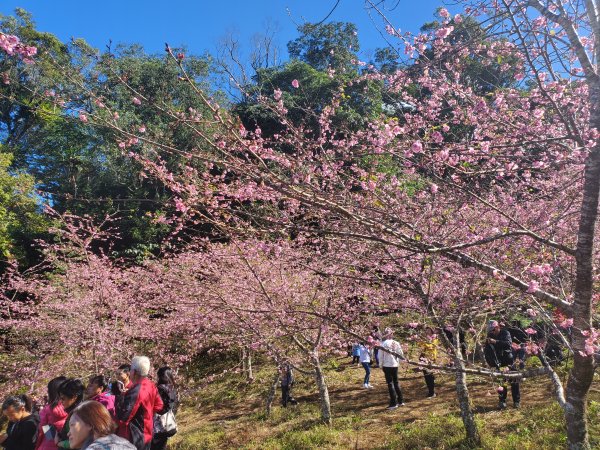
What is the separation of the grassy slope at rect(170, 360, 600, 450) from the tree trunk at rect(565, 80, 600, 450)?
2.42m

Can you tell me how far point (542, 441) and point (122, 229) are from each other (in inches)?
577

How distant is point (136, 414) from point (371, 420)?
4.38m

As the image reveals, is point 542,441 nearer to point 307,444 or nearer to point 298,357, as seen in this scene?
point 307,444

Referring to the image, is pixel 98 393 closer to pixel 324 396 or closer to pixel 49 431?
pixel 49 431

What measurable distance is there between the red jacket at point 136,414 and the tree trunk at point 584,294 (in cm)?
321

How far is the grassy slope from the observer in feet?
18.0

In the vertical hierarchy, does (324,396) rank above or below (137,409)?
below

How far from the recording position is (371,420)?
22.4ft

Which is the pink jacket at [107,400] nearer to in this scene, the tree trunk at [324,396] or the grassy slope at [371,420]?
the grassy slope at [371,420]

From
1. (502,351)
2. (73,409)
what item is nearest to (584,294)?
(73,409)

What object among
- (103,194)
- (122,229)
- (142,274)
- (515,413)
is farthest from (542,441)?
(103,194)

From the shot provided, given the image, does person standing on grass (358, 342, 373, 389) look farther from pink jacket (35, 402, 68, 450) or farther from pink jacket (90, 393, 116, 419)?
pink jacket (35, 402, 68, 450)

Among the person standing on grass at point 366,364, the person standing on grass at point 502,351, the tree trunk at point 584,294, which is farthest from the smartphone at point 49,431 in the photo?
the person standing on grass at point 366,364

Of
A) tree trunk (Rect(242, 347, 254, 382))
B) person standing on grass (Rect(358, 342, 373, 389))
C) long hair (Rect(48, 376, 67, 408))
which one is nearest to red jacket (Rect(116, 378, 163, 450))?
long hair (Rect(48, 376, 67, 408))
